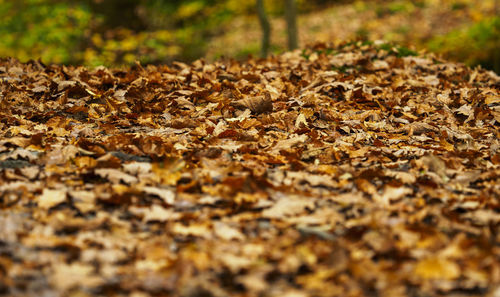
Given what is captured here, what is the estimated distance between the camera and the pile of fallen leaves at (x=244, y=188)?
1956 mm

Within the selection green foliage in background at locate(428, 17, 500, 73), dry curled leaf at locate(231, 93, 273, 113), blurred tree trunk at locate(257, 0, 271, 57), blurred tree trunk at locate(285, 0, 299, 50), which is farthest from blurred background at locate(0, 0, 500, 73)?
dry curled leaf at locate(231, 93, 273, 113)

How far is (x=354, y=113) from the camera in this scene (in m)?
4.60

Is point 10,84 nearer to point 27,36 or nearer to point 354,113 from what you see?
point 354,113

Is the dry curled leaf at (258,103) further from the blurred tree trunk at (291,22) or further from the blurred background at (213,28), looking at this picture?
the blurred tree trunk at (291,22)

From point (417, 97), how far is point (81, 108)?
362cm

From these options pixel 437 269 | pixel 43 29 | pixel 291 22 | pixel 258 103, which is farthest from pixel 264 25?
pixel 437 269

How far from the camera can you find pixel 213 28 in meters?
19.3

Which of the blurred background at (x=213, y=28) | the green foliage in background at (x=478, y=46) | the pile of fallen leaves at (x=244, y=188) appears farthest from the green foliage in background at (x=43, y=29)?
the green foliage in background at (x=478, y=46)

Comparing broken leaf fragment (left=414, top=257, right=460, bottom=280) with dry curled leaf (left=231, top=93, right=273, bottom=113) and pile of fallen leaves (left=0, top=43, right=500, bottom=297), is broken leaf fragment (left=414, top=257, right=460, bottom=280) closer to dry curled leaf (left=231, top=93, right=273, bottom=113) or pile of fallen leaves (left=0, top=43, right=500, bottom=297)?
pile of fallen leaves (left=0, top=43, right=500, bottom=297)

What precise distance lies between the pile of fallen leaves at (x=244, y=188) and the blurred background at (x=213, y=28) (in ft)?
12.7

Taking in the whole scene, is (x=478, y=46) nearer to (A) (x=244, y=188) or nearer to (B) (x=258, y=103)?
(B) (x=258, y=103)

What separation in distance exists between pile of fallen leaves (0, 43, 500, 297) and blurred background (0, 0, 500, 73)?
3881mm

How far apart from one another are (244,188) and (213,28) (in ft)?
57.6

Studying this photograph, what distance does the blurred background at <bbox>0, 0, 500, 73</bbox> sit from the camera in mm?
11727
